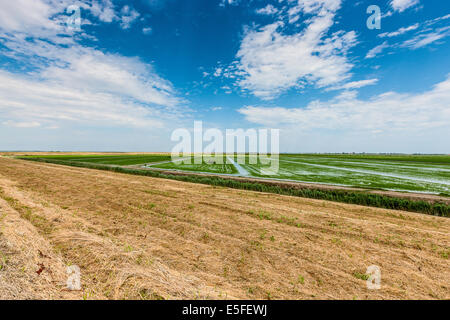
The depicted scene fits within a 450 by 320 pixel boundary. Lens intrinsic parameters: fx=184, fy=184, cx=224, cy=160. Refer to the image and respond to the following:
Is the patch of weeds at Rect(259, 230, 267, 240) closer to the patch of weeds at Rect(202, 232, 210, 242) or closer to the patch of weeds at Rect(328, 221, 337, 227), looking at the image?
the patch of weeds at Rect(202, 232, 210, 242)

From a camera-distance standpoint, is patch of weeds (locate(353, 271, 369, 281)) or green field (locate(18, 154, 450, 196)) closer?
patch of weeds (locate(353, 271, 369, 281))

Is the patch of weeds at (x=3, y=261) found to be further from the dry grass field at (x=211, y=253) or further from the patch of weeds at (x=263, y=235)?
the patch of weeds at (x=263, y=235)

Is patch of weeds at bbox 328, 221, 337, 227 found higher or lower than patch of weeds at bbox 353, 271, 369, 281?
higher

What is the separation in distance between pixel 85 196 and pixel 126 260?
386 inches

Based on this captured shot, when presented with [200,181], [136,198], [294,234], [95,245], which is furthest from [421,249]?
[200,181]

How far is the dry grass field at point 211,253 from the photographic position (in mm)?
4449

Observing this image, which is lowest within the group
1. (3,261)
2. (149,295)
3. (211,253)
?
(211,253)

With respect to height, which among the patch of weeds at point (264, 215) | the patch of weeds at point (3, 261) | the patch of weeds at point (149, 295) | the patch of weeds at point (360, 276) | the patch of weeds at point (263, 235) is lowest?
the patch of weeds at point (360, 276)

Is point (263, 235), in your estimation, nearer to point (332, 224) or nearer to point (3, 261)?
point (332, 224)

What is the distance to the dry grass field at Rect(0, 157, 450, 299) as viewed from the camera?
445 centimetres

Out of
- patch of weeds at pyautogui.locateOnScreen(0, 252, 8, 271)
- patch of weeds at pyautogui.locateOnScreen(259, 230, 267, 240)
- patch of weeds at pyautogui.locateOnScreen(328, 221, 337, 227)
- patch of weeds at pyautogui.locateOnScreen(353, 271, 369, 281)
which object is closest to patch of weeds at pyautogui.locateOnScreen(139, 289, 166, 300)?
patch of weeds at pyautogui.locateOnScreen(0, 252, 8, 271)

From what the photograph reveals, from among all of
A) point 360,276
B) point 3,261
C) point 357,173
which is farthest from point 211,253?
point 357,173

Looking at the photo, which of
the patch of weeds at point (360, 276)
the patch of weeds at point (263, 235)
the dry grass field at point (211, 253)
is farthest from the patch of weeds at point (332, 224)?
the patch of weeds at point (360, 276)

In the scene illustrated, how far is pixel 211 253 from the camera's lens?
6.22 metres
